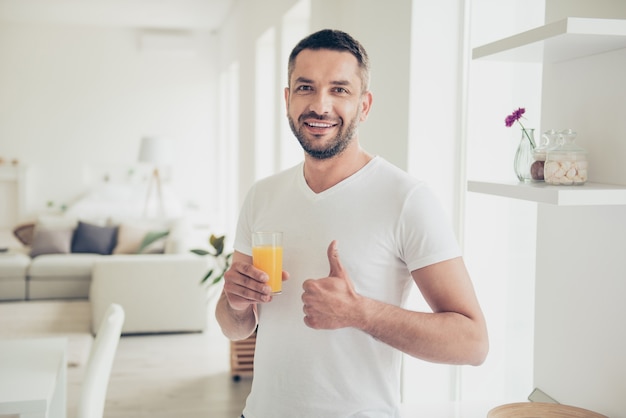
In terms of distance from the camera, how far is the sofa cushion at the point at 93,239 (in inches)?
257

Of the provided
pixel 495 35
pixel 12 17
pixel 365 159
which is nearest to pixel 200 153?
pixel 12 17

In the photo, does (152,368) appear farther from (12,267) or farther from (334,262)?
(334,262)

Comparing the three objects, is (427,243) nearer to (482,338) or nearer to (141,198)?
(482,338)

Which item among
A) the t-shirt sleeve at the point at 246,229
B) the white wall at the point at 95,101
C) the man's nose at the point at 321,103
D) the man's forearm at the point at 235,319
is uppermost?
the white wall at the point at 95,101

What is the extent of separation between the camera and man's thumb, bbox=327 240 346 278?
1.43m

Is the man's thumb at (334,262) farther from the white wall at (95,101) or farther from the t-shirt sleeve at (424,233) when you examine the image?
the white wall at (95,101)

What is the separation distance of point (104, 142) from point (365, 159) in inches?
382

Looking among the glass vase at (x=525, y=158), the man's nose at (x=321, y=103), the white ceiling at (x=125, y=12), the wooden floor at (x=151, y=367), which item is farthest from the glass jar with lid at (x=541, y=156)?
the white ceiling at (x=125, y=12)

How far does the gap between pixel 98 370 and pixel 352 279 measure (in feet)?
2.99

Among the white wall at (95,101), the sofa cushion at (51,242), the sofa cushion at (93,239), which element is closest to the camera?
the sofa cushion at (51,242)

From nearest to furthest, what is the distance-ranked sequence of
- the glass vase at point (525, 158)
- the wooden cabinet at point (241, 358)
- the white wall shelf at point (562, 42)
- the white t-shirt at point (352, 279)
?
the white wall shelf at point (562, 42), the white t-shirt at point (352, 279), the glass vase at point (525, 158), the wooden cabinet at point (241, 358)

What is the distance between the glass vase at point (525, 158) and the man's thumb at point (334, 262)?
560 mm

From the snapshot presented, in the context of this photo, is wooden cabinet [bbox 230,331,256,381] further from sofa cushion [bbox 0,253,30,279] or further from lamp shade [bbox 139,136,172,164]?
lamp shade [bbox 139,136,172,164]

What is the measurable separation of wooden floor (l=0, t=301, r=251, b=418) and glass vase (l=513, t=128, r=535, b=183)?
2.62 meters
